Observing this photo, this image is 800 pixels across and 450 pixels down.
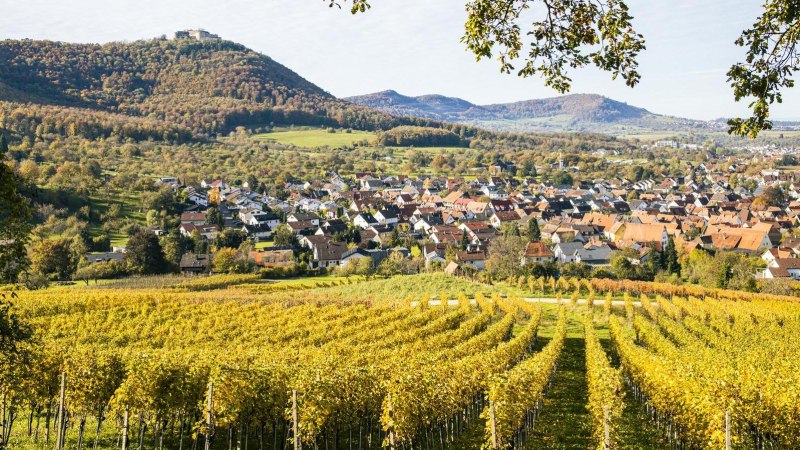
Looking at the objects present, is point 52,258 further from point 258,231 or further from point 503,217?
point 503,217

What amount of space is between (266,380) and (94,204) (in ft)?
228

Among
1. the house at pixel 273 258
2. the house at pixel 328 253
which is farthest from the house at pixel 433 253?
the house at pixel 273 258

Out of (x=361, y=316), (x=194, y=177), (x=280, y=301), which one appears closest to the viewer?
(x=361, y=316)

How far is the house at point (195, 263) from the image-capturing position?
60.3 metres

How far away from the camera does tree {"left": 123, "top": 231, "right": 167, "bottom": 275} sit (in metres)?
55.8

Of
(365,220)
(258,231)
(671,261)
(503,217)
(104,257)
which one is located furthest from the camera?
(503,217)

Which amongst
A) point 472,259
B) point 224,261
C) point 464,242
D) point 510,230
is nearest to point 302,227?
point 464,242

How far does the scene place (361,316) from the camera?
38469 millimetres

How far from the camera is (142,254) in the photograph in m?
56.2

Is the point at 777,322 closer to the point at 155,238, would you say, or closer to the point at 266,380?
the point at 266,380

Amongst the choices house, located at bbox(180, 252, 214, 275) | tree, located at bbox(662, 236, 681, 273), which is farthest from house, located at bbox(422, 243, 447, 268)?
tree, located at bbox(662, 236, 681, 273)

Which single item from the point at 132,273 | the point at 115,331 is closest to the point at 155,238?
the point at 132,273

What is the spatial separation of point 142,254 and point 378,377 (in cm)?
4494

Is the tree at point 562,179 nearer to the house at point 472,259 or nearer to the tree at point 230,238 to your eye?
the house at point 472,259
